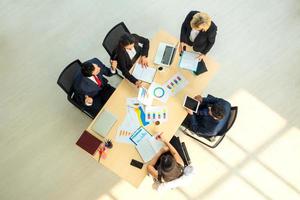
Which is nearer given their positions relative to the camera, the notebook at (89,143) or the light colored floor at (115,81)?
Answer: the notebook at (89,143)

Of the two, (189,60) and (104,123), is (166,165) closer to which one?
(104,123)

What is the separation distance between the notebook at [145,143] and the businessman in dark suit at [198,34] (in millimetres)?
962

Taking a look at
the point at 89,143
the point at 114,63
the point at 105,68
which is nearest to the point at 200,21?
the point at 114,63

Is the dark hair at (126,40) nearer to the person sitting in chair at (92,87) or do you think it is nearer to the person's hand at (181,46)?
the person sitting in chair at (92,87)

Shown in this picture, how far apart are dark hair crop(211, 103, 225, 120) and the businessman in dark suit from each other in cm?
55

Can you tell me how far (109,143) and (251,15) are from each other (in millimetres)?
3223

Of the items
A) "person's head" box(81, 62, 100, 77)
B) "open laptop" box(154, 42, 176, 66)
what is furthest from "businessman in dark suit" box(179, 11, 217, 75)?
"person's head" box(81, 62, 100, 77)

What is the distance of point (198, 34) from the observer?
4.34m

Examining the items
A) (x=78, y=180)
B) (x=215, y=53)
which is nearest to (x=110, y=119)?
(x=78, y=180)

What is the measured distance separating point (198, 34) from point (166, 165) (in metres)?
1.71

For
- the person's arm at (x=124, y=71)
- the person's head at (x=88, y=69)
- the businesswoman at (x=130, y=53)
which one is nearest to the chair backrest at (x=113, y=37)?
the businesswoman at (x=130, y=53)

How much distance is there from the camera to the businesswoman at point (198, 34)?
4.11m

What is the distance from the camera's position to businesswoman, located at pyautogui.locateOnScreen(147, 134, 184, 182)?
3.67 meters

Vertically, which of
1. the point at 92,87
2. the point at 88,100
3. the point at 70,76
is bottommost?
the point at 88,100
